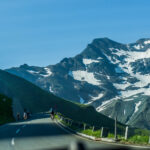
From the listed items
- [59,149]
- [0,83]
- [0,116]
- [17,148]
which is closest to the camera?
[59,149]

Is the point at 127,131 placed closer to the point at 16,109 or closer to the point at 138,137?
the point at 138,137

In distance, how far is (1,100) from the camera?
71938mm

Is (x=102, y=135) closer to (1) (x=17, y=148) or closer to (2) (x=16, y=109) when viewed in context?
(1) (x=17, y=148)

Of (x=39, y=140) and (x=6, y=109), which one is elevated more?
(x=6, y=109)

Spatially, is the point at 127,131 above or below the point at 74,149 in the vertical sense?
below

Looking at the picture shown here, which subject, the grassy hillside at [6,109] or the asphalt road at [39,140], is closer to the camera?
the asphalt road at [39,140]

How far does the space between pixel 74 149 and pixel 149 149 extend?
559 inches

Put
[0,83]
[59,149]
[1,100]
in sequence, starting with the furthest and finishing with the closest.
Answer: [0,83]
[1,100]
[59,149]

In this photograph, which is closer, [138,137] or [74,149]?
[74,149]

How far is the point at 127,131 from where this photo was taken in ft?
68.9

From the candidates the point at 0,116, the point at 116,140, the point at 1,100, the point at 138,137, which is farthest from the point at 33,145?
the point at 1,100

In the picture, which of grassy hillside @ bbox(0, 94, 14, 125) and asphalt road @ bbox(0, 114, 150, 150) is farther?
grassy hillside @ bbox(0, 94, 14, 125)

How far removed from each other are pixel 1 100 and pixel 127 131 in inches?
2153

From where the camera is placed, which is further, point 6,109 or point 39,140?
point 6,109
